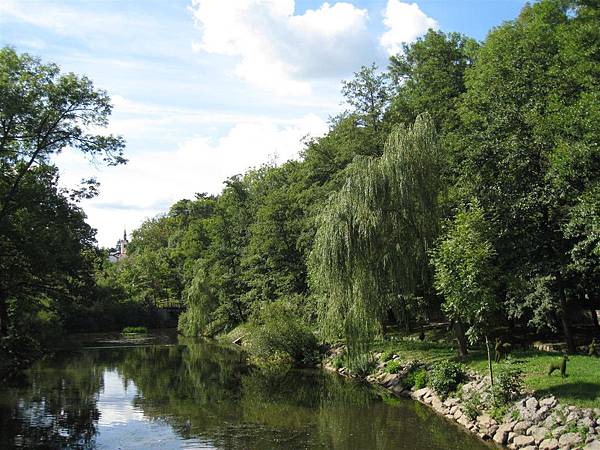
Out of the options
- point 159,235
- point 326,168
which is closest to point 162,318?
point 159,235

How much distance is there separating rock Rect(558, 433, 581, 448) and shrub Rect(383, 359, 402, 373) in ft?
34.5

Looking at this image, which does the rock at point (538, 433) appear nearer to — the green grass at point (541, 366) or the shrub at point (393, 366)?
the green grass at point (541, 366)

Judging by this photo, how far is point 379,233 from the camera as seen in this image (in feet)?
67.9

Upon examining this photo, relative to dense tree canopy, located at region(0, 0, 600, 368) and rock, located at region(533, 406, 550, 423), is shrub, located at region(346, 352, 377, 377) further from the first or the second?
rock, located at region(533, 406, 550, 423)

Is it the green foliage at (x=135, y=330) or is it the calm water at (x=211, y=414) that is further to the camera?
the green foliage at (x=135, y=330)

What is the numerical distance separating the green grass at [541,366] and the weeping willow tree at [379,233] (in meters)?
3.29

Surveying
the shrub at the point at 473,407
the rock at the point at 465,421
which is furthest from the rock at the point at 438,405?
the shrub at the point at 473,407

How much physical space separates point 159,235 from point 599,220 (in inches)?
3181

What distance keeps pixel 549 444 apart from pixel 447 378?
237 inches

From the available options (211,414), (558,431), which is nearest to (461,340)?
(558,431)

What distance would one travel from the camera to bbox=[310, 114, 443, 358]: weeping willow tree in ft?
67.6

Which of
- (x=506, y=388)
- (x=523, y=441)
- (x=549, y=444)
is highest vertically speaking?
(x=506, y=388)

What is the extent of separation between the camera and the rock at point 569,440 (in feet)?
37.9

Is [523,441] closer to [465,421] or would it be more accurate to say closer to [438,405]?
[465,421]
